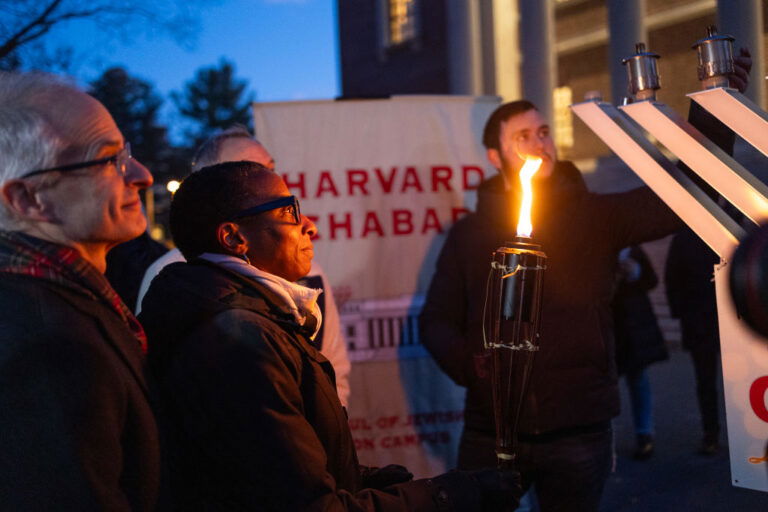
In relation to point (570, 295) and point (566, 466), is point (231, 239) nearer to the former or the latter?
point (570, 295)

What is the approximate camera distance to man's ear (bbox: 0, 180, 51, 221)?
4.62 ft

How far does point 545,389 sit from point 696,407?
18.1ft

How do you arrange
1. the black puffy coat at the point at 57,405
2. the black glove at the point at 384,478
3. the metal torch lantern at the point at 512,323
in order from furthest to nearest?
1. the black glove at the point at 384,478
2. the metal torch lantern at the point at 512,323
3. the black puffy coat at the point at 57,405

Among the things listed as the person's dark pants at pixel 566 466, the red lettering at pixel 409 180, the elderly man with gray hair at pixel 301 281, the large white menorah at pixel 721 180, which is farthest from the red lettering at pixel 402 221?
the large white menorah at pixel 721 180

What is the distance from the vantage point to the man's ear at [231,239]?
6.06 ft

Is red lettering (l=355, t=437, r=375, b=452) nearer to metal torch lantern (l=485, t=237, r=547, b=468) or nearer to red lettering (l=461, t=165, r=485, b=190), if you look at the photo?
red lettering (l=461, t=165, r=485, b=190)

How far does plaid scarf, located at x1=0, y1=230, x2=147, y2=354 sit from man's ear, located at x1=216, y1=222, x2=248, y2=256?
0.41 metres

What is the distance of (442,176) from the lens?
435cm

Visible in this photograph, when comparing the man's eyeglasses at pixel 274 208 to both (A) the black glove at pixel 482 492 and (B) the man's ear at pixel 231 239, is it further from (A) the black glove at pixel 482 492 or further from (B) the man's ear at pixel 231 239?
(A) the black glove at pixel 482 492

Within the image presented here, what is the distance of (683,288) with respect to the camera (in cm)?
600

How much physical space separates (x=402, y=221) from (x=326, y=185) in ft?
1.58

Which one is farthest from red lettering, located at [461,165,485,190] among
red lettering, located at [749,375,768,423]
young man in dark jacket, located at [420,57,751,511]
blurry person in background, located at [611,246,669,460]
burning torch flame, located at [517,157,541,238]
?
red lettering, located at [749,375,768,423]

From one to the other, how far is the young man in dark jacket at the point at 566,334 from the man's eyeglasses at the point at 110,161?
162 cm

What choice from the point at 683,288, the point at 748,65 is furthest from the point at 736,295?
the point at 683,288
